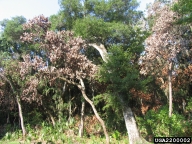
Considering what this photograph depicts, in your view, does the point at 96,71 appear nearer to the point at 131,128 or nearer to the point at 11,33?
the point at 131,128

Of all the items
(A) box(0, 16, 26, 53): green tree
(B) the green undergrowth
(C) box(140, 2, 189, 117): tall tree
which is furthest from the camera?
(A) box(0, 16, 26, 53): green tree

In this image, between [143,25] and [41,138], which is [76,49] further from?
[143,25]

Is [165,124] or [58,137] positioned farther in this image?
[58,137]

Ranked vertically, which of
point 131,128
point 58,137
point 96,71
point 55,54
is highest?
point 55,54

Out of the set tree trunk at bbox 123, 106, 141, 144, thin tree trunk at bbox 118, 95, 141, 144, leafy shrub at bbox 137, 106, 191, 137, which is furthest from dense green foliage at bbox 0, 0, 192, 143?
tree trunk at bbox 123, 106, 141, 144

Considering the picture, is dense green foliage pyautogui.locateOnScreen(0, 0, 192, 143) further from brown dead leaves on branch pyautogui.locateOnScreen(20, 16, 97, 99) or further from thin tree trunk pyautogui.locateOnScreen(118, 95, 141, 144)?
thin tree trunk pyautogui.locateOnScreen(118, 95, 141, 144)

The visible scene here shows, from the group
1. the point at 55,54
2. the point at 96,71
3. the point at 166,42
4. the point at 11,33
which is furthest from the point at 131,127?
the point at 11,33

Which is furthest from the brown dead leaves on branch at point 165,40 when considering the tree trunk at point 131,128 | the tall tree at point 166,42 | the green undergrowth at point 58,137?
the green undergrowth at point 58,137

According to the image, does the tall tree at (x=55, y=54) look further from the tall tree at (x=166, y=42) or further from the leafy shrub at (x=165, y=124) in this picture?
the tall tree at (x=166, y=42)

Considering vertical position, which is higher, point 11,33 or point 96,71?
point 11,33

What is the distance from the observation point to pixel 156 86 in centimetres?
1597

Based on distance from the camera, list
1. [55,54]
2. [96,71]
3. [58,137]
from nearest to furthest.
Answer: [55,54] → [58,137] → [96,71]

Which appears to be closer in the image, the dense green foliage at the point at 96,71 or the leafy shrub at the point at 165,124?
the leafy shrub at the point at 165,124

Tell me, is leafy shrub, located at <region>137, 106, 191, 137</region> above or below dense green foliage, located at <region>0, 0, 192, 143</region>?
below
